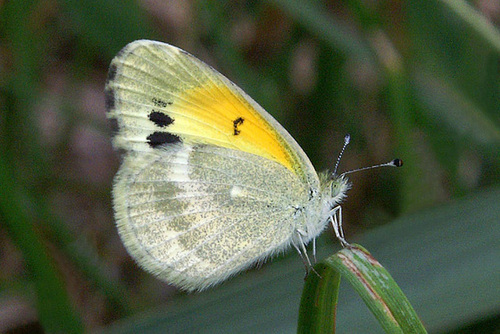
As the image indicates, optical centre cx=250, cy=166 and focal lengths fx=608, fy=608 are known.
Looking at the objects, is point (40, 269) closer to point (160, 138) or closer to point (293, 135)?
point (160, 138)

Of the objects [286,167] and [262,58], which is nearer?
[286,167]

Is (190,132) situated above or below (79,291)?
above

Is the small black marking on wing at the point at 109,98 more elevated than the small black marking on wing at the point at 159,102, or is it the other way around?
the small black marking on wing at the point at 159,102

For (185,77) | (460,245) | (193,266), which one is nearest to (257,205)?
(193,266)

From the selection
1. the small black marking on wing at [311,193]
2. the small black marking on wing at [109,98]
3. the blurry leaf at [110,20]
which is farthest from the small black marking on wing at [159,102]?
the blurry leaf at [110,20]

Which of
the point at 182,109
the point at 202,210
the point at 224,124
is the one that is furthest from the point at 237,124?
the point at 202,210

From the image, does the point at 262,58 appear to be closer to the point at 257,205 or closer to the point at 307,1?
the point at 307,1

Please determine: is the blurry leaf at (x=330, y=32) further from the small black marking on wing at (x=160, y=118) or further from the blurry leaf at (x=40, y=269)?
the blurry leaf at (x=40, y=269)
